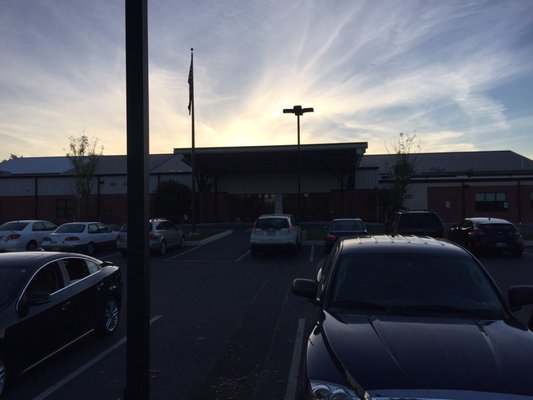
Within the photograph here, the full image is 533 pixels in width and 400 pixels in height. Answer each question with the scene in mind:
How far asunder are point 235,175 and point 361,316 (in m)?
43.5

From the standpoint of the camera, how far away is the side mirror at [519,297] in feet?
14.9

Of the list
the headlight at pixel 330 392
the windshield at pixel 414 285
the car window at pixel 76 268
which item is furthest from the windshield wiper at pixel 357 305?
the car window at pixel 76 268

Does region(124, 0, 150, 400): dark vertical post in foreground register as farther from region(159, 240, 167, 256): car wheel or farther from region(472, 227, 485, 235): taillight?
region(472, 227, 485, 235): taillight

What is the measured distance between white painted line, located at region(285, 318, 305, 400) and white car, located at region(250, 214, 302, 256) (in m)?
10.3

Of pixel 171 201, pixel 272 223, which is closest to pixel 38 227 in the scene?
pixel 272 223

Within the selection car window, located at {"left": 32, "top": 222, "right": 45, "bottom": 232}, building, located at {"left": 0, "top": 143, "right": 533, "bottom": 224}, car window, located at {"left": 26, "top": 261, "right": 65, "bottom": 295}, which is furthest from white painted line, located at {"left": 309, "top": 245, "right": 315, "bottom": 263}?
building, located at {"left": 0, "top": 143, "right": 533, "bottom": 224}

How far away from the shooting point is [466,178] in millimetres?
42906

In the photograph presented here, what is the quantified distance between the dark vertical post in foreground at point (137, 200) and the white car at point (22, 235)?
A: 63.5 ft

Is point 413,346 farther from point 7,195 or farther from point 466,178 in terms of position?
point 7,195

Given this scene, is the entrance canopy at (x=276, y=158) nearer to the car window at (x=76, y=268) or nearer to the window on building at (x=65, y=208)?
the window on building at (x=65, y=208)

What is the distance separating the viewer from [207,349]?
686cm

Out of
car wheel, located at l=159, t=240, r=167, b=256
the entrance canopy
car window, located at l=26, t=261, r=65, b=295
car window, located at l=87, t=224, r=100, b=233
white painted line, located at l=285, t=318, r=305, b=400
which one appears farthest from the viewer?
the entrance canopy

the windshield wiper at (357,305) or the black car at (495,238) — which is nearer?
the windshield wiper at (357,305)

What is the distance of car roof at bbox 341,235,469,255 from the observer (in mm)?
4820
